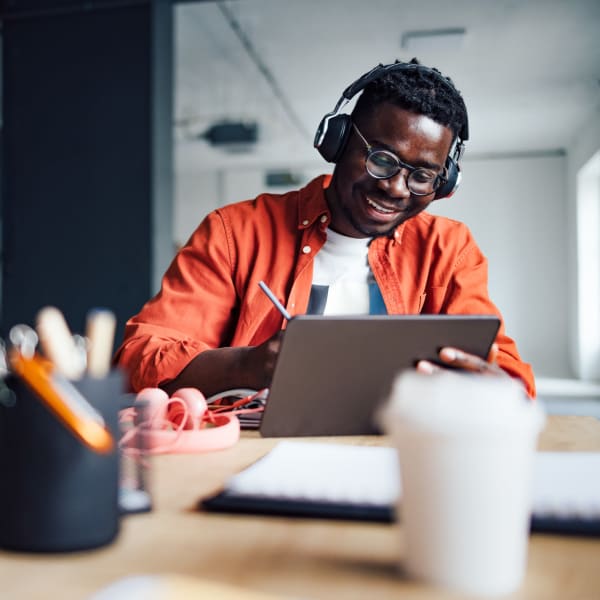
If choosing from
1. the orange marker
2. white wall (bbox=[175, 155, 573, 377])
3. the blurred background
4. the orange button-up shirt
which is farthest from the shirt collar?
white wall (bbox=[175, 155, 573, 377])

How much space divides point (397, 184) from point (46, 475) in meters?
1.17

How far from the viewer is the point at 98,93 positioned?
335 centimetres

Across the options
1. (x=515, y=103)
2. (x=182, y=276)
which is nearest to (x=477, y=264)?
(x=182, y=276)

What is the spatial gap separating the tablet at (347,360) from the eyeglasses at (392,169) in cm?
65

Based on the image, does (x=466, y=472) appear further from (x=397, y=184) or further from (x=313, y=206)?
(x=313, y=206)

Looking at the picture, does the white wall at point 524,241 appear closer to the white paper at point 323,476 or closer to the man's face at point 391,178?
the man's face at point 391,178

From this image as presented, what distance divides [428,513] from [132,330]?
109 centimetres

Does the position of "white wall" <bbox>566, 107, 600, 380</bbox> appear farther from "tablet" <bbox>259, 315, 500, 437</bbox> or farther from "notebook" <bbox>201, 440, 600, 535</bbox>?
"notebook" <bbox>201, 440, 600, 535</bbox>

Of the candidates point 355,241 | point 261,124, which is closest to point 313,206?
point 355,241

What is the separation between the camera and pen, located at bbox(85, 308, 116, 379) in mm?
427

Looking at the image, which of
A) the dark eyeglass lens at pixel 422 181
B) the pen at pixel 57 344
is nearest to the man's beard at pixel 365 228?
the dark eyeglass lens at pixel 422 181

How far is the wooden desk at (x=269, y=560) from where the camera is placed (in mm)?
408

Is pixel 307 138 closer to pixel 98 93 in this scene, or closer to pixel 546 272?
pixel 546 272

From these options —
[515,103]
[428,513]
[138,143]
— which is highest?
[515,103]
